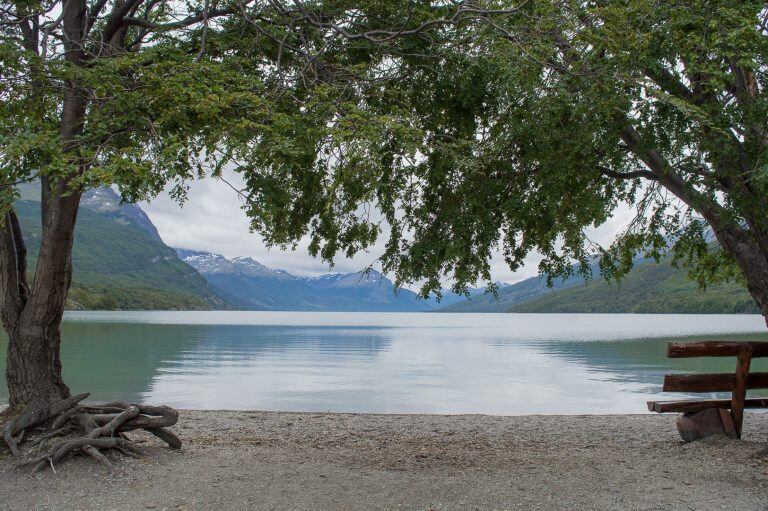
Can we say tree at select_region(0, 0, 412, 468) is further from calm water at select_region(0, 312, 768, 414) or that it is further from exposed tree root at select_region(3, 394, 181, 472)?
calm water at select_region(0, 312, 768, 414)

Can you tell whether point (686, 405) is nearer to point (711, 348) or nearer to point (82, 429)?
point (711, 348)

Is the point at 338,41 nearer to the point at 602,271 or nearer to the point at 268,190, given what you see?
the point at 268,190

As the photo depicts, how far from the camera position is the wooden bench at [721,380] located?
1145 cm

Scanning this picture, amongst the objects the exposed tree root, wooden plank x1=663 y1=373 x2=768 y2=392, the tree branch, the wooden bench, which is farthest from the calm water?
the tree branch

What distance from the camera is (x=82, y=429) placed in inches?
415

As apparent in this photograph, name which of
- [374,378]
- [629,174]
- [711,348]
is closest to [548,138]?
[629,174]

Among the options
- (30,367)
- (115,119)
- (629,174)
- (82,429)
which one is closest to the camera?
(115,119)

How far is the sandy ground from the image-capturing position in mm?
8539

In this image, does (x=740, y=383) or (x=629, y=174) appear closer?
(x=740, y=383)

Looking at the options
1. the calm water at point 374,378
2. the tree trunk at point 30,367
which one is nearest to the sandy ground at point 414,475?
the tree trunk at point 30,367

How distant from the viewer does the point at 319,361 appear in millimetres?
47031

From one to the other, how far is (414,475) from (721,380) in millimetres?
6253

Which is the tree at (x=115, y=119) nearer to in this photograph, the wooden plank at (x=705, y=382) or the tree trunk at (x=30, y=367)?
the tree trunk at (x=30, y=367)

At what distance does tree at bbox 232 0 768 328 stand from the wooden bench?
1.04 m
